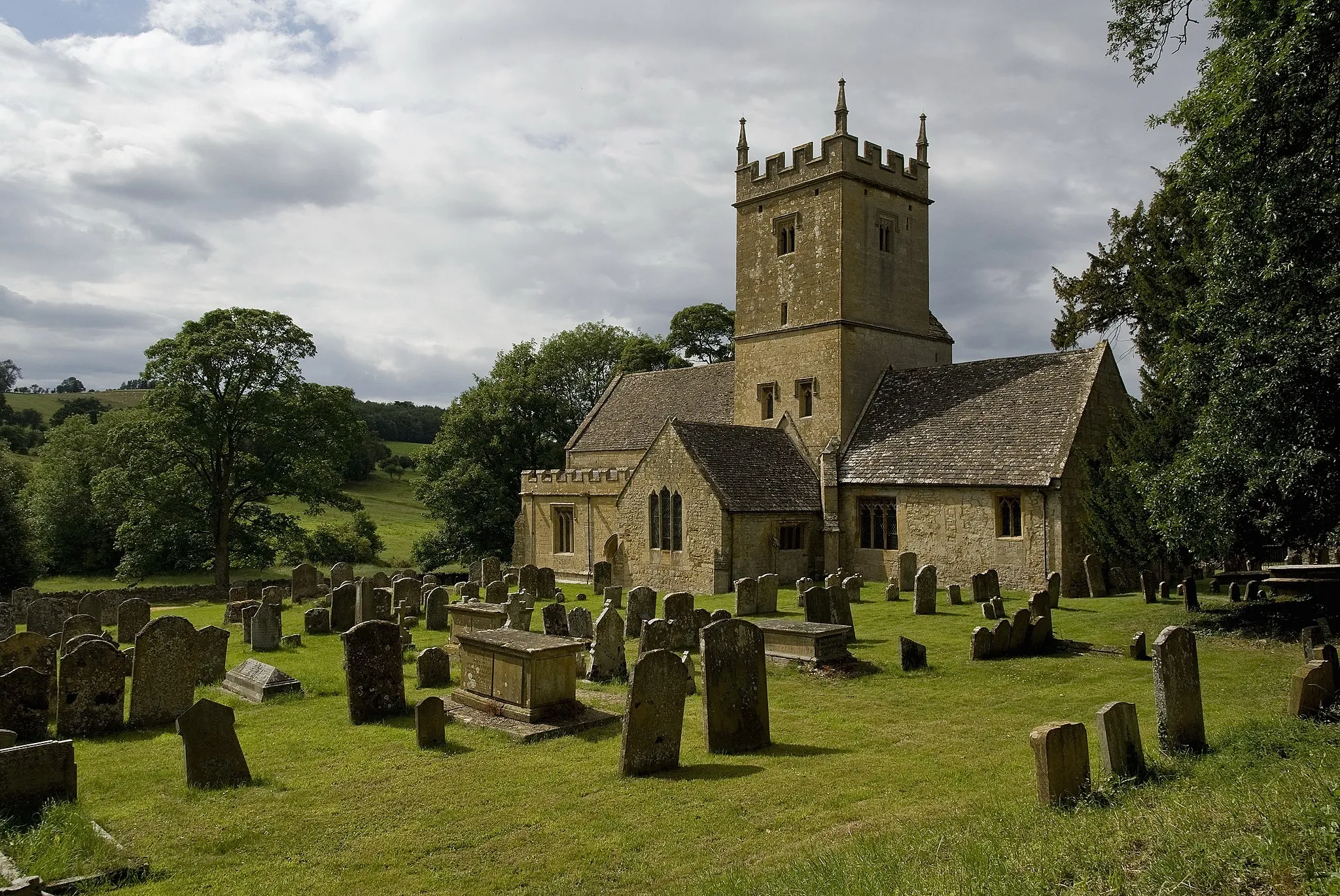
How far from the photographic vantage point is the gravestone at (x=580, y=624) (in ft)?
54.3

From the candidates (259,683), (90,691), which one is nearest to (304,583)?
(259,683)

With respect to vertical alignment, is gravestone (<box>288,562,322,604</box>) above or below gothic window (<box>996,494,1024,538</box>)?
below

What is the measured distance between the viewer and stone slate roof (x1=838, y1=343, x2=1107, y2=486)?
949 inches

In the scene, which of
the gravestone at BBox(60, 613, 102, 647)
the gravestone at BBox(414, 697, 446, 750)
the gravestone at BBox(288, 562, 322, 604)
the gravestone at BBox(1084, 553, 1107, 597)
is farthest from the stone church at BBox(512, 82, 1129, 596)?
the gravestone at BBox(414, 697, 446, 750)

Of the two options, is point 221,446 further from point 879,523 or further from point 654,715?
point 654,715

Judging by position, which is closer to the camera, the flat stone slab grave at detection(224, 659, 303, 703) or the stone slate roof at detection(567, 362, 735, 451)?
the flat stone slab grave at detection(224, 659, 303, 703)

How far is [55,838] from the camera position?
7160 millimetres

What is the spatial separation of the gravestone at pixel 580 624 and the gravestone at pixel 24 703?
8.27m

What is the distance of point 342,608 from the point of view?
2059 centimetres

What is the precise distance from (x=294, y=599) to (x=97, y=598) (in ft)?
17.7

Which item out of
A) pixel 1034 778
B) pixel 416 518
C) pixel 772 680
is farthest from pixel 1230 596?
pixel 416 518

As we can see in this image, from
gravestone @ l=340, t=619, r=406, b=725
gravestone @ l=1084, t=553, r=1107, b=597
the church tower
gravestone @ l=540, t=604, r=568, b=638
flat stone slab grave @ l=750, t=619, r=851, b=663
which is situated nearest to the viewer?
gravestone @ l=340, t=619, r=406, b=725

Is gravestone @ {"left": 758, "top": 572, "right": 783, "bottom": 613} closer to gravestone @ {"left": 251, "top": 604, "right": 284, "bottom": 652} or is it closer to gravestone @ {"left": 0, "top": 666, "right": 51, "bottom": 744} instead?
gravestone @ {"left": 251, "top": 604, "right": 284, "bottom": 652}

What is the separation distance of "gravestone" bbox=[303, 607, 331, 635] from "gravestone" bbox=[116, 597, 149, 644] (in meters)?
3.66
